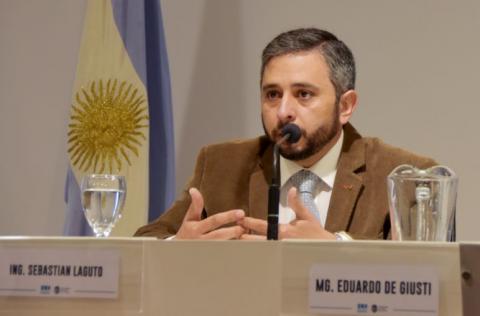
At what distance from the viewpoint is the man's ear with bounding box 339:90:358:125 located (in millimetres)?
2771

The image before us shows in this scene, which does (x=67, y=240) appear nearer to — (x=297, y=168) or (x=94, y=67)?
(x=297, y=168)

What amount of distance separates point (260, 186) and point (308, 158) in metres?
0.18

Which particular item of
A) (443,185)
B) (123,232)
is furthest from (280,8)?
(443,185)

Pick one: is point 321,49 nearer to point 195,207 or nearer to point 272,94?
point 272,94

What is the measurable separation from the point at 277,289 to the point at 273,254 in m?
0.05

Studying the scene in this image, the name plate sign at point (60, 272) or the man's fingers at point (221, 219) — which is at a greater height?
the man's fingers at point (221, 219)

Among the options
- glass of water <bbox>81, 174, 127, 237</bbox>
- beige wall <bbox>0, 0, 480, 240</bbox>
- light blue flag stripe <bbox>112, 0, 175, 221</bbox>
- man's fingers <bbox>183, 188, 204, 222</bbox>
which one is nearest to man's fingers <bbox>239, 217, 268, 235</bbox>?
man's fingers <bbox>183, 188, 204, 222</bbox>

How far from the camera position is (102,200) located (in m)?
1.85

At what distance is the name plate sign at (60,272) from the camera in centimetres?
124

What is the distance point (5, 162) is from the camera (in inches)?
175

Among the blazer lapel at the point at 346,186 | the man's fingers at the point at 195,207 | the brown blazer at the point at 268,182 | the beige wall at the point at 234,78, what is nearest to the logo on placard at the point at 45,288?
the man's fingers at the point at 195,207

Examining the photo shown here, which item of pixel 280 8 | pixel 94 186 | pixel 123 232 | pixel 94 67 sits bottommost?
pixel 123 232

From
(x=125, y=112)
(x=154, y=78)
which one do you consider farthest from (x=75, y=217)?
(x=154, y=78)

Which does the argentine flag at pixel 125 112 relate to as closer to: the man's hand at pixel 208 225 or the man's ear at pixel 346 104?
the man's ear at pixel 346 104
